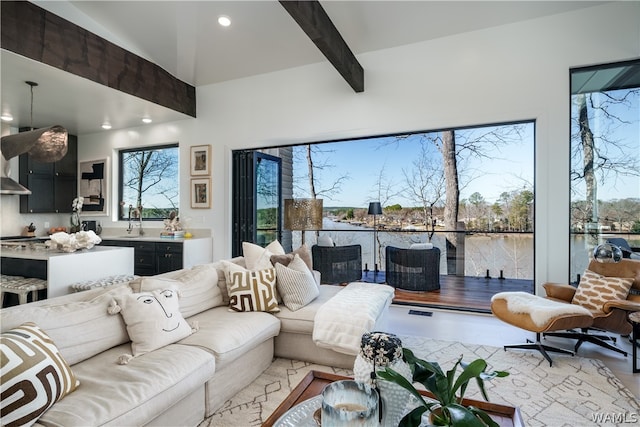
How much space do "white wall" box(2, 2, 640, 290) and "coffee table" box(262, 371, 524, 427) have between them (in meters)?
2.74

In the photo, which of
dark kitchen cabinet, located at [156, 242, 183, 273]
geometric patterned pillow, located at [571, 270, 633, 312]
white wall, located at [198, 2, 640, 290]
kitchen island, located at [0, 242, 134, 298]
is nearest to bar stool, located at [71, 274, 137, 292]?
kitchen island, located at [0, 242, 134, 298]

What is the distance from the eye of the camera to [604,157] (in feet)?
11.3

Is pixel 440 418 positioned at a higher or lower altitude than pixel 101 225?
lower

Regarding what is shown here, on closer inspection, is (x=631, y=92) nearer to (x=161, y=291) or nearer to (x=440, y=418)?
(x=440, y=418)

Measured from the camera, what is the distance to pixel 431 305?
404cm

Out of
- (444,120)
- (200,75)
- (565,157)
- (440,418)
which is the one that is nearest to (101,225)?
(200,75)

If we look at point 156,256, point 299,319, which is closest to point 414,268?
point 299,319

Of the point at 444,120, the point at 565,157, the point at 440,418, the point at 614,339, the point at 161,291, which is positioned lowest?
the point at 614,339

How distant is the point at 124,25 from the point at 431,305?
5.29 metres

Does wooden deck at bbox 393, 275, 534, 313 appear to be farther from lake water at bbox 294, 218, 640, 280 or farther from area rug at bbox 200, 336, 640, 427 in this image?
area rug at bbox 200, 336, 640, 427

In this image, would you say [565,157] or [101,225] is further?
[101,225]

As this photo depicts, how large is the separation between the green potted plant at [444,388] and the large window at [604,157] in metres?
3.27

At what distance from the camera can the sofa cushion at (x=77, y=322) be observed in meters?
1.60

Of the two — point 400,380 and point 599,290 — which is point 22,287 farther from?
point 599,290
